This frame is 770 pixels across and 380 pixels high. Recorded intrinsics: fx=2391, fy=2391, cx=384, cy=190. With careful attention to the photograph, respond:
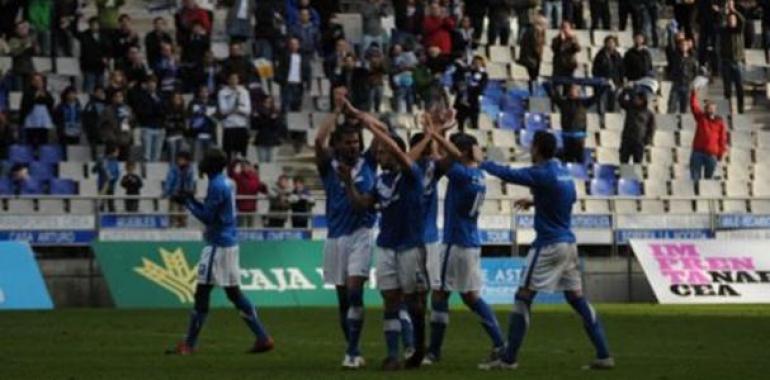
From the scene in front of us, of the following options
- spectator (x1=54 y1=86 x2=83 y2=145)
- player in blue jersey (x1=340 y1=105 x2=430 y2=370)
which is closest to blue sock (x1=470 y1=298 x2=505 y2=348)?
player in blue jersey (x1=340 y1=105 x2=430 y2=370)

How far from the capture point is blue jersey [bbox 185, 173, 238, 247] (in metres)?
27.3

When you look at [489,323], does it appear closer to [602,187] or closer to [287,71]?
[287,71]

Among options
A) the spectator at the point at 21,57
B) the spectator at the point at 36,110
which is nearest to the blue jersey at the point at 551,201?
the spectator at the point at 36,110

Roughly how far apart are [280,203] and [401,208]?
20546 millimetres

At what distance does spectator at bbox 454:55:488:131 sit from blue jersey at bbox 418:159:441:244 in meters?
24.3

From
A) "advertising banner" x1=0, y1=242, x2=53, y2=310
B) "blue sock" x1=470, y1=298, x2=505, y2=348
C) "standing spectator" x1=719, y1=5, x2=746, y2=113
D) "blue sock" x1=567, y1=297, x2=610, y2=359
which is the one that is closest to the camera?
"blue sock" x1=567, y1=297, x2=610, y2=359

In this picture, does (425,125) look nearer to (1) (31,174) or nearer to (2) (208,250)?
(2) (208,250)

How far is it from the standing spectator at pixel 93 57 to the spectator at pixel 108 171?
7.63ft

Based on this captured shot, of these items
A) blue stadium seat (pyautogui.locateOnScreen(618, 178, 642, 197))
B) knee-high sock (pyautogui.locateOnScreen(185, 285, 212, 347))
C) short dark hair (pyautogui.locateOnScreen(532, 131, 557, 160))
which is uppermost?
short dark hair (pyautogui.locateOnScreen(532, 131, 557, 160))

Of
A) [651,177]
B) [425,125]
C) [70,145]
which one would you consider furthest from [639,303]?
[425,125]

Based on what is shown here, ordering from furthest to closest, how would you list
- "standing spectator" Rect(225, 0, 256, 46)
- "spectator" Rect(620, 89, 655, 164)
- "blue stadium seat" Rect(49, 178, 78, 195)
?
1. "spectator" Rect(620, 89, 655, 164)
2. "standing spectator" Rect(225, 0, 256, 46)
3. "blue stadium seat" Rect(49, 178, 78, 195)

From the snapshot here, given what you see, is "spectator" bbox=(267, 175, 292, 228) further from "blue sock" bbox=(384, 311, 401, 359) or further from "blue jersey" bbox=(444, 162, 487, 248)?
"blue sock" bbox=(384, 311, 401, 359)

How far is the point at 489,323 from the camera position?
2567cm

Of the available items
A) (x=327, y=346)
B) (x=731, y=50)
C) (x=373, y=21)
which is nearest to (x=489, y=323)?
(x=327, y=346)
